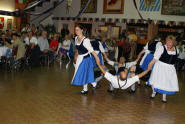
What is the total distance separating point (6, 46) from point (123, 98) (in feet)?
13.1

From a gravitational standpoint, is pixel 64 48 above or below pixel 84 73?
above

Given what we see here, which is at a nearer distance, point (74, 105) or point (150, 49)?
point (74, 105)

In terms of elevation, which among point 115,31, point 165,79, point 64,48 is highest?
point 115,31

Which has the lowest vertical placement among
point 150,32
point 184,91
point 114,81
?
point 184,91

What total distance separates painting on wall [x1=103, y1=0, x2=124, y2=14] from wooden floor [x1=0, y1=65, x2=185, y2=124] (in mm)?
7847

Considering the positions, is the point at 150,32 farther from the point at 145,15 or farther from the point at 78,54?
the point at 78,54

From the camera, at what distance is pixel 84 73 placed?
4.75 meters

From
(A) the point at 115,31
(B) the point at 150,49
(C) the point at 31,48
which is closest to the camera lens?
(B) the point at 150,49

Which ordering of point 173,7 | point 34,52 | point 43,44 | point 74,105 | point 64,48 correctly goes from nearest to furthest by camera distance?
point 74,105 < point 34,52 < point 43,44 < point 64,48 < point 173,7

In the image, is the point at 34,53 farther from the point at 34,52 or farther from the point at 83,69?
the point at 83,69

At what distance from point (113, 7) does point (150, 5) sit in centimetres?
228

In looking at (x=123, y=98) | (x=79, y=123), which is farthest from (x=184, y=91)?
(x=79, y=123)

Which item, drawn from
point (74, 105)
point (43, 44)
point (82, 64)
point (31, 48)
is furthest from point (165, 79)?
point (43, 44)

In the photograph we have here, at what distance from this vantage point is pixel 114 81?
4645 millimetres
